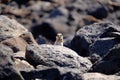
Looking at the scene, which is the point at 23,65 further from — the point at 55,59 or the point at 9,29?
the point at 9,29

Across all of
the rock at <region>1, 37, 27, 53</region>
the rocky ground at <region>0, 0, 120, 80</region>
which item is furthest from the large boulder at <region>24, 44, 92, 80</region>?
the rock at <region>1, 37, 27, 53</region>

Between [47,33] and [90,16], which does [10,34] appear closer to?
[47,33]

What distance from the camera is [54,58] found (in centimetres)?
1112

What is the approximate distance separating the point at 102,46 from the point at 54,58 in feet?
6.61

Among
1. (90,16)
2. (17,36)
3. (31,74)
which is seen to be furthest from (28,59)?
(90,16)

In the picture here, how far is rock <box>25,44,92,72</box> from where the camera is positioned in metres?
11.0

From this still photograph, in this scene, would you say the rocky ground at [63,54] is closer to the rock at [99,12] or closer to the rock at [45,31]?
the rock at [45,31]

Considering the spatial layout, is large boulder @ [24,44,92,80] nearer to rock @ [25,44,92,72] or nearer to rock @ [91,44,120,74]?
rock @ [25,44,92,72]

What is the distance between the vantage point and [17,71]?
948cm

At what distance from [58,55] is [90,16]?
31.5 m

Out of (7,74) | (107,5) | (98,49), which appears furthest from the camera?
(107,5)

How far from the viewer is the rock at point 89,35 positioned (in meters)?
13.8

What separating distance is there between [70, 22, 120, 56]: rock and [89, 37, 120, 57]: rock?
2.15 ft

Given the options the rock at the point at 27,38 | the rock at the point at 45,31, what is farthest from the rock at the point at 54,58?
the rock at the point at 45,31
